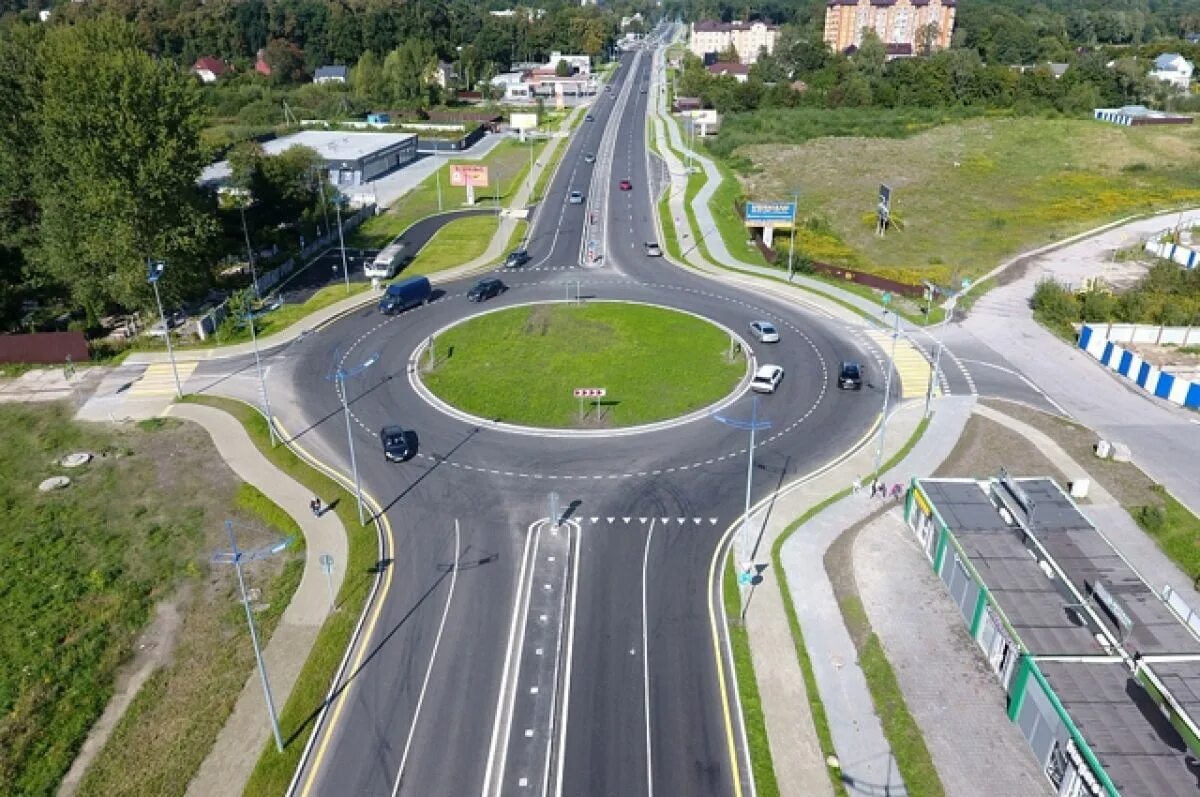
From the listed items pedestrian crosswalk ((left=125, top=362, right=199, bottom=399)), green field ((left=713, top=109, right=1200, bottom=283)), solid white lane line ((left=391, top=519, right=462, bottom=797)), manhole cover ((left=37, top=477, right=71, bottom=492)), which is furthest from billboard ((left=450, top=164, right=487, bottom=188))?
solid white lane line ((left=391, top=519, right=462, bottom=797))

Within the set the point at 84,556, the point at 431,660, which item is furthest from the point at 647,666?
the point at 84,556

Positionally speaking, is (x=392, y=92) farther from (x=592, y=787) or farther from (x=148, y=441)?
→ (x=592, y=787)

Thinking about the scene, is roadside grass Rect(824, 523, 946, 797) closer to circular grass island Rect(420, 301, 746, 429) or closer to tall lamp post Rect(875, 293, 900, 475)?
tall lamp post Rect(875, 293, 900, 475)

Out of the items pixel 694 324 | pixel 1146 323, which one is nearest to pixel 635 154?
pixel 694 324

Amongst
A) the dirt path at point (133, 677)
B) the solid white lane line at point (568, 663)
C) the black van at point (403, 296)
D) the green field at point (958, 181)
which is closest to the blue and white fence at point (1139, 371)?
the green field at point (958, 181)

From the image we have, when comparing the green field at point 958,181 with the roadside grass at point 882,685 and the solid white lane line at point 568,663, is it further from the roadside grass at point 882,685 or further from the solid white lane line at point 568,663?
the solid white lane line at point 568,663

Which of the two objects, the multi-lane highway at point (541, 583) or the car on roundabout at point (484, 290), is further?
the car on roundabout at point (484, 290)
